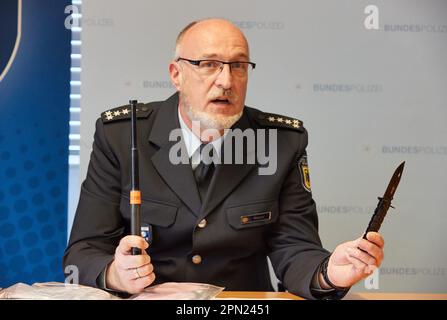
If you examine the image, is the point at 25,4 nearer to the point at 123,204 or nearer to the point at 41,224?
the point at 41,224

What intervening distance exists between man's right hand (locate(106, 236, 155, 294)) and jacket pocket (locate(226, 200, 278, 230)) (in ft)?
1.29

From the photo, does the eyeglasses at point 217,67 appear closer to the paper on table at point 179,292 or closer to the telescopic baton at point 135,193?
the telescopic baton at point 135,193

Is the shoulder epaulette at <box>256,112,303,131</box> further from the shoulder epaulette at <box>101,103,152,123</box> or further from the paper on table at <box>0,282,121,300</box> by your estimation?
the paper on table at <box>0,282,121,300</box>

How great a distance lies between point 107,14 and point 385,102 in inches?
48.5

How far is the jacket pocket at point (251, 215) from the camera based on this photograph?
1.53m

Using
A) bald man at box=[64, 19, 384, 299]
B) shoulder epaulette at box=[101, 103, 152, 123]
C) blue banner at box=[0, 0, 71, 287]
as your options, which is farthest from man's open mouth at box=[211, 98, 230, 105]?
blue banner at box=[0, 0, 71, 287]

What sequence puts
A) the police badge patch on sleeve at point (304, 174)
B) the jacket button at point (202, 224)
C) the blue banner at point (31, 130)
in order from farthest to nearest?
the blue banner at point (31, 130) < the police badge patch on sleeve at point (304, 174) < the jacket button at point (202, 224)

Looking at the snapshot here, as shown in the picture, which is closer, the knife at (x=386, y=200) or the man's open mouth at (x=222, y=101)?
the knife at (x=386, y=200)

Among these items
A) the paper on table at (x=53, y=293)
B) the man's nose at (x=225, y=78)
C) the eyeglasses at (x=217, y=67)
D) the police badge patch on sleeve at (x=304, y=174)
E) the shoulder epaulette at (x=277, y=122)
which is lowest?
the paper on table at (x=53, y=293)

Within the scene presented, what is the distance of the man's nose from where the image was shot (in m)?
1.51

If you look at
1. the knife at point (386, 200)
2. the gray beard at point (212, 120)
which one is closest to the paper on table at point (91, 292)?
the knife at point (386, 200)

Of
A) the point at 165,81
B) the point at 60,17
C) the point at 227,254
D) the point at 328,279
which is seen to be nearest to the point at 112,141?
the point at 227,254

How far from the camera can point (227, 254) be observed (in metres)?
1.54

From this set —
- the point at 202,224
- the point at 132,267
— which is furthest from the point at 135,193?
the point at 202,224
